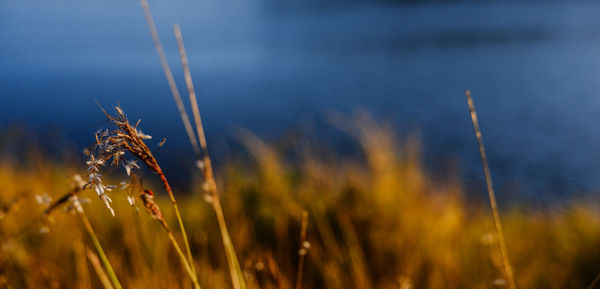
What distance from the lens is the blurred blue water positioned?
420 inches

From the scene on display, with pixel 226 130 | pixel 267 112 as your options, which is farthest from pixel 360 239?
pixel 267 112

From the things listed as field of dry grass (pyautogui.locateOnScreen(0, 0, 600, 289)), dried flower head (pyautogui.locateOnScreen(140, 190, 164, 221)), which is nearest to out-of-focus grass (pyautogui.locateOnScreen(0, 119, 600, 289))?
field of dry grass (pyautogui.locateOnScreen(0, 0, 600, 289))

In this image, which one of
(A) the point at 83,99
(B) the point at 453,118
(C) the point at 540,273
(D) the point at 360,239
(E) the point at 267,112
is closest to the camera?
(C) the point at 540,273

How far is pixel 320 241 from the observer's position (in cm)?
266

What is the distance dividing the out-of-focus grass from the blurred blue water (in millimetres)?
2142

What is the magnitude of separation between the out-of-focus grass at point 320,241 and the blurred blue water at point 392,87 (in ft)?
7.03

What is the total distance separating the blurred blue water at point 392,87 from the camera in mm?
10680

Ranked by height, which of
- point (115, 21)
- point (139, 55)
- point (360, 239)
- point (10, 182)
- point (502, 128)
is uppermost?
point (115, 21)

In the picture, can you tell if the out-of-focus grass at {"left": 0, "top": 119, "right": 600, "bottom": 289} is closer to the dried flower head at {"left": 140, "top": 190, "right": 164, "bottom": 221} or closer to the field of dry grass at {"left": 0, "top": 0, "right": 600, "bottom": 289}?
the field of dry grass at {"left": 0, "top": 0, "right": 600, "bottom": 289}

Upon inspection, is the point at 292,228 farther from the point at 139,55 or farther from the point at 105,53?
→ the point at 105,53

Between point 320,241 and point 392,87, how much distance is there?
16847mm

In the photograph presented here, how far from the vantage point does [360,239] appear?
273 centimetres

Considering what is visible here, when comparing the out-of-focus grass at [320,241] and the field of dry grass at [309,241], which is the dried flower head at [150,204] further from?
the out-of-focus grass at [320,241]

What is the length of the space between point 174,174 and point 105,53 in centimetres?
3325
